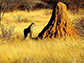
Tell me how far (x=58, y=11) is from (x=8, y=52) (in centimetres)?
302

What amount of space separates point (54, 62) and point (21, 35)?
5285 millimetres

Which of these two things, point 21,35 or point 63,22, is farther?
point 21,35

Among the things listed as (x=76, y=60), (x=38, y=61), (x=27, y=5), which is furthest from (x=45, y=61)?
(x=27, y=5)

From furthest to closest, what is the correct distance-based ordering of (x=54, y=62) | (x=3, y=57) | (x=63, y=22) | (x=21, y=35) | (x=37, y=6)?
(x=37, y=6) < (x=21, y=35) < (x=63, y=22) < (x=3, y=57) < (x=54, y=62)

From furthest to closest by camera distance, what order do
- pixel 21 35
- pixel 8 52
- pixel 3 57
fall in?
pixel 21 35, pixel 8 52, pixel 3 57

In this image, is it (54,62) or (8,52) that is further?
(8,52)

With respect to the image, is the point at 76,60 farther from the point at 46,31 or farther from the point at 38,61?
the point at 46,31

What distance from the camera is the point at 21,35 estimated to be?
840 cm

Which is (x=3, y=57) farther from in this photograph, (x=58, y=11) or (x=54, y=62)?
(x=58, y=11)

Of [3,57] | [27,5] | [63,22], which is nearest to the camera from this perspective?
[3,57]

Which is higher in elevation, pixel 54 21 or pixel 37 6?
pixel 54 21

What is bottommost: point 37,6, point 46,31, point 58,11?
point 37,6

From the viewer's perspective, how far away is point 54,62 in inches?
129

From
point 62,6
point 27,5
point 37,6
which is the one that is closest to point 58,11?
point 62,6
